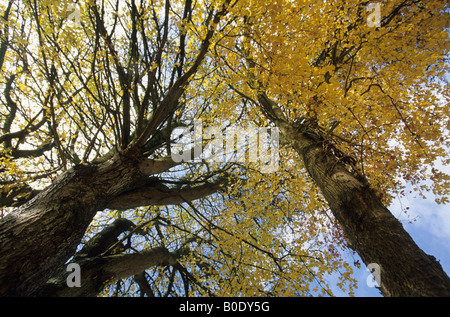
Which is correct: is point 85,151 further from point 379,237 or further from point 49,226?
point 379,237

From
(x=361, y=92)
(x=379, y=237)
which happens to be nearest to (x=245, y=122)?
(x=361, y=92)

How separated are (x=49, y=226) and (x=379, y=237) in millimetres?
3101

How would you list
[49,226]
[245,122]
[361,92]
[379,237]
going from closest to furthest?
1. [379,237]
2. [49,226]
3. [361,92]
4. [245,122]

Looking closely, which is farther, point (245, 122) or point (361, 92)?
point (245, 122)

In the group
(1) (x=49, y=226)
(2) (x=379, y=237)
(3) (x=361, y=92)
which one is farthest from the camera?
(3) (x=361, y=92)

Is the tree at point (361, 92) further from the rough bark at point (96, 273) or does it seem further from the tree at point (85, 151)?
the rough bark at point (96, 273)

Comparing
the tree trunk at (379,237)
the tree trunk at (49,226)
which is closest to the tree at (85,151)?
the tree trunk at (49,226)

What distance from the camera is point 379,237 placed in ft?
5.04

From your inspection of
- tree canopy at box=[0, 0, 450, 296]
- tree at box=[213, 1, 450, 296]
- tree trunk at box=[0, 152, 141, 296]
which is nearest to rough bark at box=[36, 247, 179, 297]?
tree canopy at box=[0, 0, 450, 296]

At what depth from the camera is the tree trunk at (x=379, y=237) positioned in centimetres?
124

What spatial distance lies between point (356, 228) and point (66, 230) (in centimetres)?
297

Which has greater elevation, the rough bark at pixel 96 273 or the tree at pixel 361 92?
the tree at pixel 361 92

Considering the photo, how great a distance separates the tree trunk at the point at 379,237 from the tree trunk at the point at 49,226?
294 centimetres
